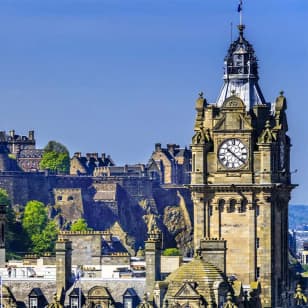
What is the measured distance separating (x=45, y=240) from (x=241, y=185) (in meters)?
78.2

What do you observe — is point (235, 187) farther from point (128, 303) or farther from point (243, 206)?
point (128, 303)

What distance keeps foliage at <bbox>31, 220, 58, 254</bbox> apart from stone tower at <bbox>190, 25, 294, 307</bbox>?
64.1 m

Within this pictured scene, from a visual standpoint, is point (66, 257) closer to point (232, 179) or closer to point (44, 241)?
point (232, 179)

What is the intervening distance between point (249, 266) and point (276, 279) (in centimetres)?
117

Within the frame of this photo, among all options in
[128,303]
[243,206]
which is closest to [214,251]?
[128,303]

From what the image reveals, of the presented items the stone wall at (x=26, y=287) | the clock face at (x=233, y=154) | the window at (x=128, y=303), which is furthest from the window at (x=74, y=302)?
the clock face at (x=233, y=154)

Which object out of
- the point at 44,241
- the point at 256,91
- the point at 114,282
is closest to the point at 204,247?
the point at 114,282

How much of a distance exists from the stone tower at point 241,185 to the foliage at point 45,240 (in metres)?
64.1

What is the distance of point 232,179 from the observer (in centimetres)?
10606

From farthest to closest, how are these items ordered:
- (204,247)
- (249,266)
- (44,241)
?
1. (44,241)
2. (249,266)
3. (204,247)

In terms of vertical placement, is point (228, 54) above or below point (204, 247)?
above

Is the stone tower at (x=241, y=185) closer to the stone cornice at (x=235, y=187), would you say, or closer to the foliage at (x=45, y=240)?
the stone cornice at (x=235, y=187)

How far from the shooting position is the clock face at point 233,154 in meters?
106

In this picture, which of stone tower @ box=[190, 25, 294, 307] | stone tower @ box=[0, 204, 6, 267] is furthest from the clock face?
stone tower @ box=[0, 204, 6, 267]
